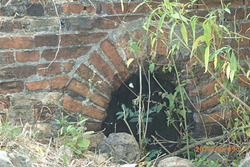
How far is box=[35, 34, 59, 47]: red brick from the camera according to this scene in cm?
307

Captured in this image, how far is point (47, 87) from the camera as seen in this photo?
122 inches

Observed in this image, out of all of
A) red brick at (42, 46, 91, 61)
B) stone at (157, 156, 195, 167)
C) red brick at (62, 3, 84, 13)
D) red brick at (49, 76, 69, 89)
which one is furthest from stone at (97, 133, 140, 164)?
red brick at (62, 3, 84, 13)

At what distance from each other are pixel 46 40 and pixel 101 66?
0.38m

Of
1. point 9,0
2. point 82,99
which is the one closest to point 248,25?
point 82,99

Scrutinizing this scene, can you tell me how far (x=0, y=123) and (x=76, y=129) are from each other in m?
0.43

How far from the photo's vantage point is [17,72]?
306 cm

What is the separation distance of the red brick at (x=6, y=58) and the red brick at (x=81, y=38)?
32cm

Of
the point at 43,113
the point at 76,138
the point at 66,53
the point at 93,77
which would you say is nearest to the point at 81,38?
the point at 66,53

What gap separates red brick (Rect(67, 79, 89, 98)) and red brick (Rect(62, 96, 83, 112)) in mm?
58

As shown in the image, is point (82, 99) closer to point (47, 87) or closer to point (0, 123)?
point (47, 87)

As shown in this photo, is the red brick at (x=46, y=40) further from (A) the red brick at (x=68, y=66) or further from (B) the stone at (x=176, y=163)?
(B) the stone at (x=176, y=163)

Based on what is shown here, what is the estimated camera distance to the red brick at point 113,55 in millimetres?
3180

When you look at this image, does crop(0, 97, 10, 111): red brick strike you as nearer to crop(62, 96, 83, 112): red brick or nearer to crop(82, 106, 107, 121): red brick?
crop(62, 96, 83, 112): red brick

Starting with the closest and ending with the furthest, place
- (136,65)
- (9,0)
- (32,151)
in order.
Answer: (32,151) < (9,0) < (136,65)
